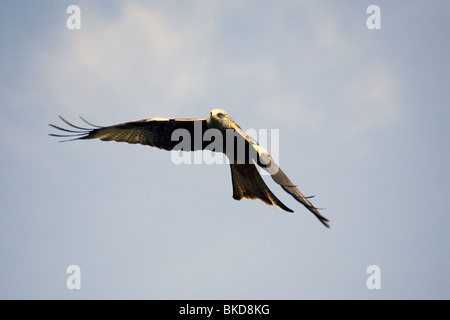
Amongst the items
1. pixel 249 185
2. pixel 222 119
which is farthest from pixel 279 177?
pixel 222 119

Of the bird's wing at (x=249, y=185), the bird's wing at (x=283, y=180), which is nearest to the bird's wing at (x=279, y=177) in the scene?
the bird's wing at (x=283, y=180)

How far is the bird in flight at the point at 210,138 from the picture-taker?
28.7 feet

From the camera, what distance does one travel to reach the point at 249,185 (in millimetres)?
9008

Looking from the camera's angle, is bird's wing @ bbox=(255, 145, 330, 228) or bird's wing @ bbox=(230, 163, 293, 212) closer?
bird's wing @ bbox=(255, 145, 330, 228)

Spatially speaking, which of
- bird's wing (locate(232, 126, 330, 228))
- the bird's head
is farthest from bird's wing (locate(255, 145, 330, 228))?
the bird's head

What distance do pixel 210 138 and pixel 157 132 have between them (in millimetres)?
1164

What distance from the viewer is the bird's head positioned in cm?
872

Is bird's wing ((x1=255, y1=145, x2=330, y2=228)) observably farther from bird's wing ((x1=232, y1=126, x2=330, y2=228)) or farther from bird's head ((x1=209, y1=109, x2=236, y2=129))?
bird's head ((x1=209, y1=109, x2=236, y2=129))

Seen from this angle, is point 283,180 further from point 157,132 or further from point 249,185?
point 157,132

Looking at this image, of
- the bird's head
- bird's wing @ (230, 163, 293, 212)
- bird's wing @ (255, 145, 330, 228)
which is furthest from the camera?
bird's wing @ (230, 163, 293, 212)

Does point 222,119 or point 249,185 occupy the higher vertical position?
point 222,119
